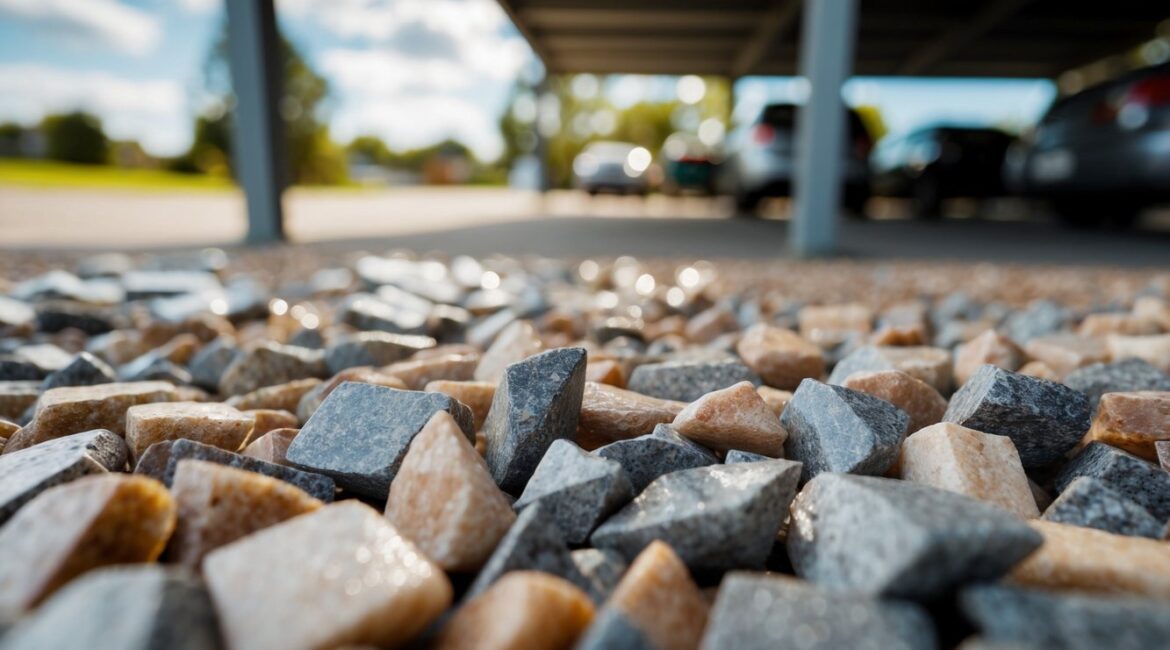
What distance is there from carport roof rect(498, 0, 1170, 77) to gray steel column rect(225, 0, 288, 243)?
4632 mm

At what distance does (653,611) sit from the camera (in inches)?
27.7

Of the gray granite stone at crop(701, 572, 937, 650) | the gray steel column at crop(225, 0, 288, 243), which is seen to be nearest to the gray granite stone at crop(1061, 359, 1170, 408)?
the gray granite stone at crop(701, 572, 937, 650)

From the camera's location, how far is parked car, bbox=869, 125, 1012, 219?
9.03 m

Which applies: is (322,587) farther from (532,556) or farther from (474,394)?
(474,394)

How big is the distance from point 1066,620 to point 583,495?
0.51m

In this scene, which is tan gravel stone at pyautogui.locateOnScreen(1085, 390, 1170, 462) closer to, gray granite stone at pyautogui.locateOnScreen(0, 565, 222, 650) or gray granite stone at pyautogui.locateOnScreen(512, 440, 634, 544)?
gray granite stone at pyautogui.locateOnScreen(512, 440, 634, 544)

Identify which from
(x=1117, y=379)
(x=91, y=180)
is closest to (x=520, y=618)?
(x=1117, y=379)

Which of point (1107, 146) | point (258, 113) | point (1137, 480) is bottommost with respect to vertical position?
point (1137, 480)

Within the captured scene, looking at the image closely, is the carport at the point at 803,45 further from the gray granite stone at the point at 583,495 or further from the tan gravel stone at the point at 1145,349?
the gray granite stone at the point at 583,495

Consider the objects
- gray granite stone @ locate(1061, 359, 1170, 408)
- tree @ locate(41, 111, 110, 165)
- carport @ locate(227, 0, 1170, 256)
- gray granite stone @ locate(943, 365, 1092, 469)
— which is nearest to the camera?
gray granite stone @ locate(943, 365, 1092, 469)

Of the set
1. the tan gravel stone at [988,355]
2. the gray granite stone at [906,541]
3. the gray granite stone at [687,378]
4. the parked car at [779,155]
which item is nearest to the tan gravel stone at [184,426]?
the gray granite stone at [687,378]

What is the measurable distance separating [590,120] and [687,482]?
48370 mm

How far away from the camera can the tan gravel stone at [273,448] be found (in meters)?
1.10

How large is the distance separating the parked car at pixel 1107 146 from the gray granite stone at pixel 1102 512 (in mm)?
5564
